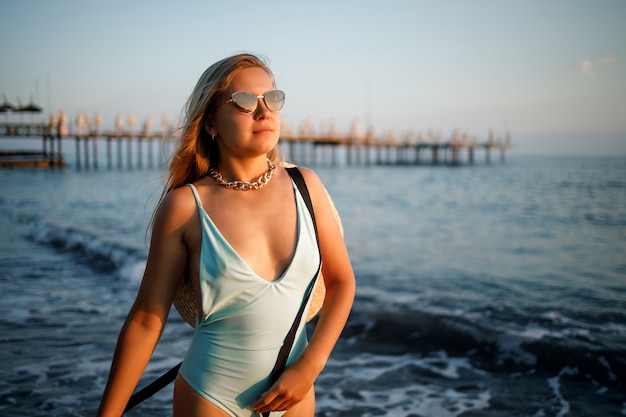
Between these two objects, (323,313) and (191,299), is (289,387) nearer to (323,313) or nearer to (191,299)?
(323,313)

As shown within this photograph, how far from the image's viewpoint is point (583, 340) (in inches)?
211

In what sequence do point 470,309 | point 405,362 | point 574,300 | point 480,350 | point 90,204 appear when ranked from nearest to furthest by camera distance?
point 405,362 < point 480,350 < point 470,309 < point 574,300 < point 90,204

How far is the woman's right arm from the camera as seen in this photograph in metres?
1.37

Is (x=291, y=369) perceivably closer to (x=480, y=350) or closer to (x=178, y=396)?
(x=178, y=396)

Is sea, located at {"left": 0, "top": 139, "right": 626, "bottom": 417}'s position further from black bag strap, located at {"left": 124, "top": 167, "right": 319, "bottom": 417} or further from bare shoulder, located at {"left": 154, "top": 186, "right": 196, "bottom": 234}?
black bag strap, located at {"left": 124, "top": 167, "right": 319, "bottom": 417}

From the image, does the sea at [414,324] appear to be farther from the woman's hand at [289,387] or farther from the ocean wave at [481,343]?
the woman's hand at [289,387]

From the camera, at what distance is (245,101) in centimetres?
142

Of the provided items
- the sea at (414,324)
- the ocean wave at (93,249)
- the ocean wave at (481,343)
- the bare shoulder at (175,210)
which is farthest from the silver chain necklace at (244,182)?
the ocean wave at (93,249)

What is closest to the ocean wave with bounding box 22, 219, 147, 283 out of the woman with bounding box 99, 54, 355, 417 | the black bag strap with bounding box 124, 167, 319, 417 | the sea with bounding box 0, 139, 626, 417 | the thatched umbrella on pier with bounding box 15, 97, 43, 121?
the sea with bounding box 0, 139, 626, 417

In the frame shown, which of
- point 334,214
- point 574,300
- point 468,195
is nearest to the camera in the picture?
point 334,214

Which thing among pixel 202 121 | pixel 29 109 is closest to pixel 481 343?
pixel 202 121

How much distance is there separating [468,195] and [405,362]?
21.7 m

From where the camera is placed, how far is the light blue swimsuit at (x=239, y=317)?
135 centimetres

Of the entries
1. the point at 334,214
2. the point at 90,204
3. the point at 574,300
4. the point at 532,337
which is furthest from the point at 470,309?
the point at 90,204
